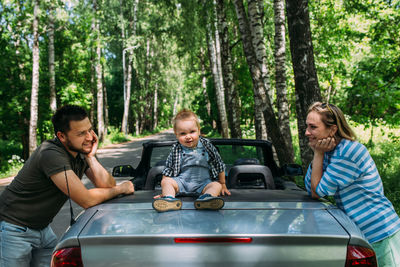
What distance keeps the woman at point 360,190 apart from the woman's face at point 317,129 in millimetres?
27

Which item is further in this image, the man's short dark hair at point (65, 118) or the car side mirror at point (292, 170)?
the car side mirror at point (292, 170)

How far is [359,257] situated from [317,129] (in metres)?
0.88

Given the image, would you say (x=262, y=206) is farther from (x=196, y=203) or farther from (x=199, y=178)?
(x=199, y=178)

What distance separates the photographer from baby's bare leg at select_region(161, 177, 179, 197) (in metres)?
2.61

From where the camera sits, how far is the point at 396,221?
213 centimetres

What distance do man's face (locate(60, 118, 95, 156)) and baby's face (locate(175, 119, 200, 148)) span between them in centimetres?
97

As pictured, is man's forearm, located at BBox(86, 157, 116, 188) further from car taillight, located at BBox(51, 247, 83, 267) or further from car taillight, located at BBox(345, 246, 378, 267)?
car taillight, located at BBox(345, 246, 378, 267)

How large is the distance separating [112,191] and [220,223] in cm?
99

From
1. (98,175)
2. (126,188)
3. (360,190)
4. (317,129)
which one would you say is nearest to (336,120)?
(317,129)

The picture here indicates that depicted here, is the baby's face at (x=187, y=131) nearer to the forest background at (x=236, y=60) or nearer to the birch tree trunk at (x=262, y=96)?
the forest background at (x=236, y=60)

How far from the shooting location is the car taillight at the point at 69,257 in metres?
1.72

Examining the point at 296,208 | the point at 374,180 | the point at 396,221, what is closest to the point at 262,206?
the point at 296,208

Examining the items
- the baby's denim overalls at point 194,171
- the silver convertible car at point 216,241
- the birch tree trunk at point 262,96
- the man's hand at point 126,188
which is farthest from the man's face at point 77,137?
the birch tree trunk at point 262,96

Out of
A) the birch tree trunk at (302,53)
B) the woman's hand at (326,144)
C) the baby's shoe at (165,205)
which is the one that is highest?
the birch tree trunk at (302,53)
